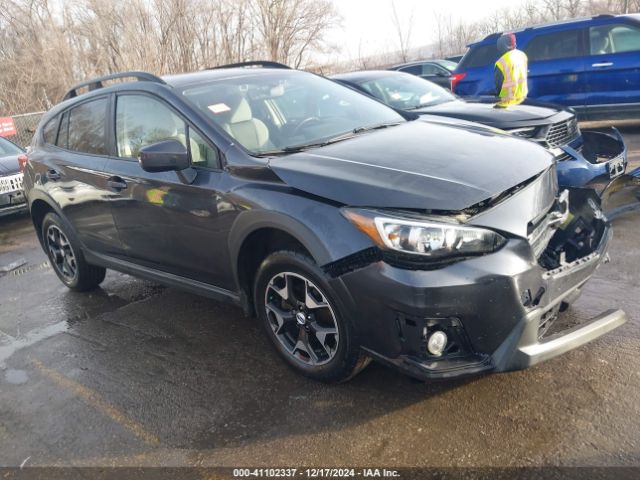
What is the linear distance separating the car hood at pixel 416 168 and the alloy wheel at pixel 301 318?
535 mm

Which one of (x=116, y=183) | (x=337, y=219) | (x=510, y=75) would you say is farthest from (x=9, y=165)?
(x=337, y=219)

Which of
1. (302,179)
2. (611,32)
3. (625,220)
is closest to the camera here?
(302,179)

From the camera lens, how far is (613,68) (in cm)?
873

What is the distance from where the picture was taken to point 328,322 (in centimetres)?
297

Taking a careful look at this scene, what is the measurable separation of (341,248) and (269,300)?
753 millimetres

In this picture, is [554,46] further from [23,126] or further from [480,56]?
[23,126]

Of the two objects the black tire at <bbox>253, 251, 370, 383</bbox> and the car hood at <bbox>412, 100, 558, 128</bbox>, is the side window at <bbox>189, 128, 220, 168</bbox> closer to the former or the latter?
the black tire at <bbox>253, 251, 370, 383</bbox>

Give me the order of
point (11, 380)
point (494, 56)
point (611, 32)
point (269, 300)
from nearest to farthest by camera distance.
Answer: point (269, 300) → point (11, 380) → point (611, 32) → point (494, 56)

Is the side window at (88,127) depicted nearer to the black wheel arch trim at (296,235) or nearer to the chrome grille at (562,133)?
the black wheel arch trim at (296,235)

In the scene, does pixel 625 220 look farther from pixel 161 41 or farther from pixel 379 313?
pixel 161 41

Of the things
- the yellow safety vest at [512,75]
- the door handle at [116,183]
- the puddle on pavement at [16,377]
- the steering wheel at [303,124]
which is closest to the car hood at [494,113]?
the yellow safety vest at [512,75]

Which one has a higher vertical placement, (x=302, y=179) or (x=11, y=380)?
(x=302, y=179)

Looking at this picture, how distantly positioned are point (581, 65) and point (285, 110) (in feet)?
23.3

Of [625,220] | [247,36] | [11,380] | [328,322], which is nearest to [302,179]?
[328,322]
